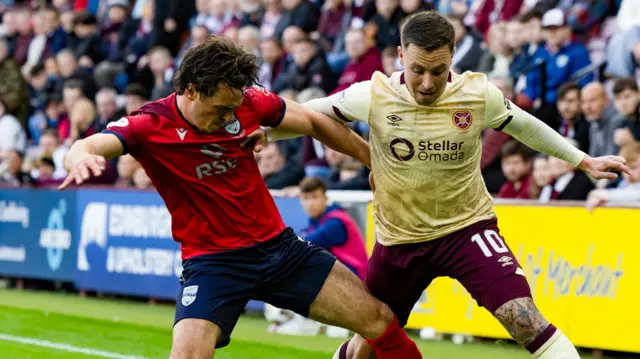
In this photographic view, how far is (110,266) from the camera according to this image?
47.7ft

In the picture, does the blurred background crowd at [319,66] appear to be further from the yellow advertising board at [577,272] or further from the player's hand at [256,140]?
the player's hand at [256,140]

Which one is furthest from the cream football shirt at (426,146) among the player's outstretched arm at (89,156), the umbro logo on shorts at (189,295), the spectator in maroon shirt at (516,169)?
the spectator in maroon shirt at (516,169)

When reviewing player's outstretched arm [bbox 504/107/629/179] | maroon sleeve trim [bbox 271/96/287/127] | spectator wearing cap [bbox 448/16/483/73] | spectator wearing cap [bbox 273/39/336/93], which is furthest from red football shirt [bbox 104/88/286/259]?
spectator wearing cap [bbox 273/39/336/93]

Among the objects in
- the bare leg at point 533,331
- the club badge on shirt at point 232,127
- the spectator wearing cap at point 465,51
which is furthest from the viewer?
the spectator wearing cap at point 465,51

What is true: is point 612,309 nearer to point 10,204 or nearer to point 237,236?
point 237,236

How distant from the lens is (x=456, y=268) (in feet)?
22.0

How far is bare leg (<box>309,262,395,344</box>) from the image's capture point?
6516 mm

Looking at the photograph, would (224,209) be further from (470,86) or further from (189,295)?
(470,86)

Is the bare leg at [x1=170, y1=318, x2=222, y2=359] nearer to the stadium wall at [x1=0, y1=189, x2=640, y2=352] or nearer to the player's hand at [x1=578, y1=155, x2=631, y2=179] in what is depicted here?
the player's hand at [x1=578, y1=155, x2=631, y2=179]

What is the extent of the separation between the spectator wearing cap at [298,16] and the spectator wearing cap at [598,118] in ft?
18.0

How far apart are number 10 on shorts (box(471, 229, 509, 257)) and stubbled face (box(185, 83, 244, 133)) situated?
1.68 meters

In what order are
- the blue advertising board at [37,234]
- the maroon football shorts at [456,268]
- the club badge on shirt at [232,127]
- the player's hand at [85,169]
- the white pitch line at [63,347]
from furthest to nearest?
the blue advertising board at [37,234]
the white pitch line at [63,347]
the maroon football shorts at [456,268]
the club badge on shirt at [232,127]
the player's hand at [85,169]

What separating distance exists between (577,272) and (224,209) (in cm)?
484

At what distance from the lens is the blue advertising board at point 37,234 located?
1520cm
